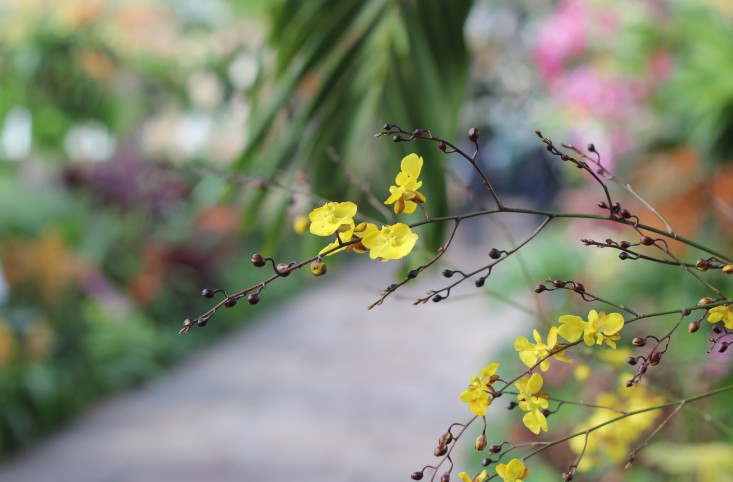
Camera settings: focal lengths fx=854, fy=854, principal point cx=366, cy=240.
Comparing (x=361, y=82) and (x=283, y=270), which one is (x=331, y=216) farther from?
(x=361, y=82)

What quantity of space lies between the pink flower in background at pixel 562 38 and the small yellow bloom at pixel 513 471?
3256 mm

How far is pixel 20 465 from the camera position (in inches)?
127

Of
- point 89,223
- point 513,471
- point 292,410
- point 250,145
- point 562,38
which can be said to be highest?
point 89,223

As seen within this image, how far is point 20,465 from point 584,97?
259cm

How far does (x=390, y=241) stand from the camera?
0.47m

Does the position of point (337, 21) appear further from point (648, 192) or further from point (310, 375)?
point (310, 375)

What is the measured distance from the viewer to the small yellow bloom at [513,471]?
1.65 feet

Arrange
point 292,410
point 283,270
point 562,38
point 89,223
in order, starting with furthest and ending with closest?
point 89,223 < point 292,410 < point 562,38 < point 283,270

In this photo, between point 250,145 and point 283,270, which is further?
point 250,145

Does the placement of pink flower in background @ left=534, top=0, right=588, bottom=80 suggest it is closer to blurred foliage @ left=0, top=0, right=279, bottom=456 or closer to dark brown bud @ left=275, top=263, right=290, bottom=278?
blurred foliage @ left=0, top=0, right=279, bottom=456

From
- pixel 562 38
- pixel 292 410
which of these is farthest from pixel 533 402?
pixel 292 410

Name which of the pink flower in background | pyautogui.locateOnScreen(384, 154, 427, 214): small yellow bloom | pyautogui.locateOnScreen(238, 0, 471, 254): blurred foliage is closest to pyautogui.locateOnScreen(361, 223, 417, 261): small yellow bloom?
pyautogui.locateOnScreen(384, 154, 427, 214): small yellow bloom

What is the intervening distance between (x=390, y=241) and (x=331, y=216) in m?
0.04

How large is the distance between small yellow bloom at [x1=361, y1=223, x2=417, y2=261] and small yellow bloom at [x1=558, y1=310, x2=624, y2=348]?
11cm
